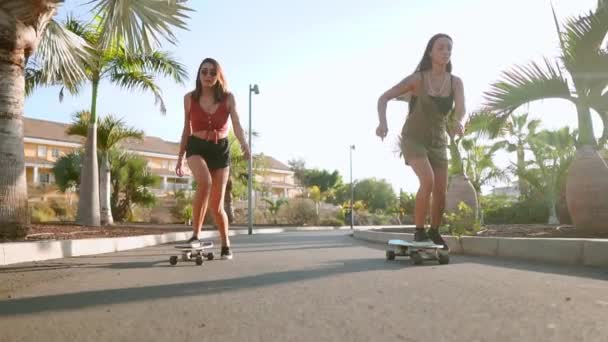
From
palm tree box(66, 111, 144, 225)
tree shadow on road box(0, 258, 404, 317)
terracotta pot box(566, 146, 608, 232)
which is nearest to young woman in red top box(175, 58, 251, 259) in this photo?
tree shadow on road box(0, 258, 404, 317)

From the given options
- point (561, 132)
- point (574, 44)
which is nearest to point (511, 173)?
point (561, 132)

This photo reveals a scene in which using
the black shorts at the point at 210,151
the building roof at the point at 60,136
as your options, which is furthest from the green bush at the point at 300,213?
the black shorts at the point at 210,151

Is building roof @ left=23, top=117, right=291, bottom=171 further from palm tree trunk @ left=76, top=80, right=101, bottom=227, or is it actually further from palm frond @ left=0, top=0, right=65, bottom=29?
palm frond @ left=0, top=0, right=65, bottom=29

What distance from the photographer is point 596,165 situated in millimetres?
7121

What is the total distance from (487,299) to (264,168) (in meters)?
34.7

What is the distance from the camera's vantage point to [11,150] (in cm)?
717

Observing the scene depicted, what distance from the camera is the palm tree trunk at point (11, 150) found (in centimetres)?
701

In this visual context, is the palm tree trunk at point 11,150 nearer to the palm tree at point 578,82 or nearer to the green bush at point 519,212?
the palm tree at point 578,82

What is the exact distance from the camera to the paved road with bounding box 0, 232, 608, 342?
2162 millimetres

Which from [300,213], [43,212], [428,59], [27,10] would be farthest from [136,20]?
[300,213]

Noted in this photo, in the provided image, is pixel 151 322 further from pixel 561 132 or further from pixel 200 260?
pixel 561 132

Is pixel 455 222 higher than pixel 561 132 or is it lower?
lower

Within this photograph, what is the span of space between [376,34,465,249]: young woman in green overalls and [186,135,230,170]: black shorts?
1798mm

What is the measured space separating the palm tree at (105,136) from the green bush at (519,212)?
57.7 ft
